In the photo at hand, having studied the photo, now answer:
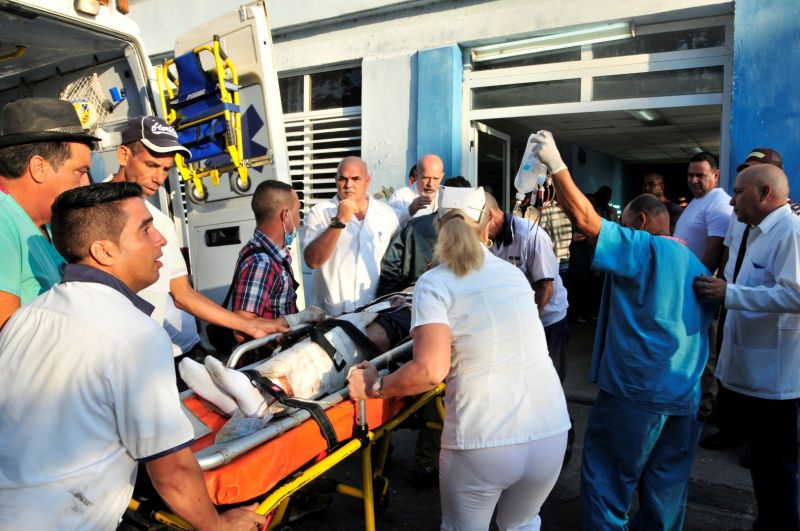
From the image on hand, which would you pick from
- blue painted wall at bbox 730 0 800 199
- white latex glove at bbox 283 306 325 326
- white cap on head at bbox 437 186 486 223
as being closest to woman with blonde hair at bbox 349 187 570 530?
white cap on head at bbox 437 186 486 223

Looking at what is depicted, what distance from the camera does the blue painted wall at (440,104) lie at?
595 centimetres

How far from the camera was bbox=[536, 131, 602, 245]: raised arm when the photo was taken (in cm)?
230

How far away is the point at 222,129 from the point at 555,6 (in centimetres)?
337

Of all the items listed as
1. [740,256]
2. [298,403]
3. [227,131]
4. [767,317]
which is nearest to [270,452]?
[298,403]

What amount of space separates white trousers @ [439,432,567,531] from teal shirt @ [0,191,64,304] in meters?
1.51

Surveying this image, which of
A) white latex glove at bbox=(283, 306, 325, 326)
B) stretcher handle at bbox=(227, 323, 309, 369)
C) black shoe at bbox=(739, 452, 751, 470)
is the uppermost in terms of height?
white latex glove at bbox=(283, 306, 325, 326)

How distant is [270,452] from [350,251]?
1981mm

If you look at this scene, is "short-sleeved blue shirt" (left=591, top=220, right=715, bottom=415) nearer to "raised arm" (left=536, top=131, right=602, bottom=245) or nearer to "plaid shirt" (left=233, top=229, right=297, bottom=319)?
"raised arm" (left=536, top=131, right=602, bottom=245)

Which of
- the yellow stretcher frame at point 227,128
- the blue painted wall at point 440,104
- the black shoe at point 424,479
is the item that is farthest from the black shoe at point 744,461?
the yellow stretcher frame at point 227,128

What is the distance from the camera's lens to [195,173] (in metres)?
4.34

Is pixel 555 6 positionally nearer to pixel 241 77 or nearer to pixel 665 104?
pixel 665 104

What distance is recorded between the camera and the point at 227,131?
397 centimetres

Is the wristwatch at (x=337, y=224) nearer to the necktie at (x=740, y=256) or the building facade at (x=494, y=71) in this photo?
the necktie at (x=740, y=256)

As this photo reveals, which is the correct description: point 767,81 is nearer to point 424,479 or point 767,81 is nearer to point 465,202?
point 465,202
